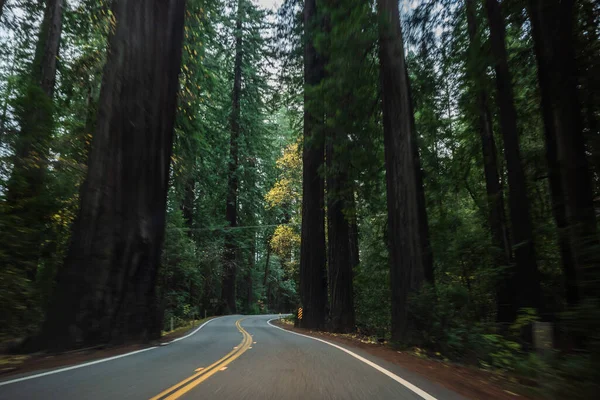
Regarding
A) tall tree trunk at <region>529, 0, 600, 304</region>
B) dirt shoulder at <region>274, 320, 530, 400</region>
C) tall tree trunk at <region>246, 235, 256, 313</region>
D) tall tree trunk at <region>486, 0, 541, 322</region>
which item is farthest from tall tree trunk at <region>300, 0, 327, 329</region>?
tall tree trunk at <region>246, 235, 256, 313</region>

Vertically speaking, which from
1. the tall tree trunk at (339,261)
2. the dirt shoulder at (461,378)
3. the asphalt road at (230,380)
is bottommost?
the dirt shoulder at (461,378)

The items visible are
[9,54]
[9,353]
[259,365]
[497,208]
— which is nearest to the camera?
[259,365]

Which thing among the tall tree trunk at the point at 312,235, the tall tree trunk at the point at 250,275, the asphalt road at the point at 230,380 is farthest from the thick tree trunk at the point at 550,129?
the tall tree trunk at the point at 250,275

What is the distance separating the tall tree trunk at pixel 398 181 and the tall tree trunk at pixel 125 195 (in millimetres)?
6783

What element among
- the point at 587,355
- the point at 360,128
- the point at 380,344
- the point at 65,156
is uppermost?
the point at 360,128

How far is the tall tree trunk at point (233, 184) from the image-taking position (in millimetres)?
40531

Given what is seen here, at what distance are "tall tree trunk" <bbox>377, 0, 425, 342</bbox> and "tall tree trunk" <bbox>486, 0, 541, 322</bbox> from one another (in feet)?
9.10

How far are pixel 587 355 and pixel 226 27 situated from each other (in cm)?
4075

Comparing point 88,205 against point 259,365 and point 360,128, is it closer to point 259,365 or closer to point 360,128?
point 259,365

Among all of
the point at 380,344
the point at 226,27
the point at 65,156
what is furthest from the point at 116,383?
the point at 226,27

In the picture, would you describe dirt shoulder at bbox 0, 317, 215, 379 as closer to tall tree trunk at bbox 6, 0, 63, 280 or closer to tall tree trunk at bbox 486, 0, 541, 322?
tall tree trunk at bbox 6, 0, 63, 280

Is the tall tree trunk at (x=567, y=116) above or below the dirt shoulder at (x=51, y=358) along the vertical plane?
above

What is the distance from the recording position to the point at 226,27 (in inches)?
1587

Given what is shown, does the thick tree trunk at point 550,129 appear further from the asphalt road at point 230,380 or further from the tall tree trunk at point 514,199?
the asphalt road at point 230,380
